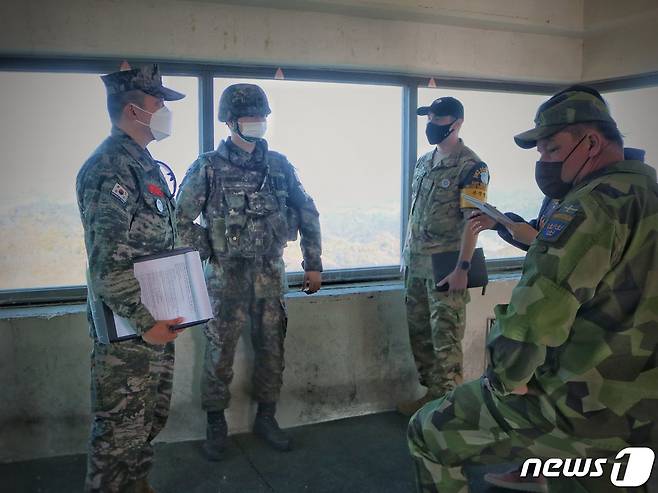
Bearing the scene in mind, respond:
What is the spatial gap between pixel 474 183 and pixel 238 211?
1.31 meters

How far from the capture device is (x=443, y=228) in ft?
10.8

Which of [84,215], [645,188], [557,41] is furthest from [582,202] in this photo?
[557,41]

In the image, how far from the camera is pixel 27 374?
296cm

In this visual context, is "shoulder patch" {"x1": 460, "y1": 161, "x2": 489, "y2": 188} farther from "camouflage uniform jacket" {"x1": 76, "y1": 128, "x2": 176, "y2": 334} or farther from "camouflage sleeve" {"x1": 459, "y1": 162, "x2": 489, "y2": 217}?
"camouflage uniform jacket" {"x1": 76, "y1": 128, "x2": 176, "y2": 334}

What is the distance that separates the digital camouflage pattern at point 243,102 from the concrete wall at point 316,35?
1.30ft

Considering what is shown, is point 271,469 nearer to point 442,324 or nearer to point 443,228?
point 442,324

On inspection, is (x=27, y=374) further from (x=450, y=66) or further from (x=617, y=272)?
(x=450, y=66)

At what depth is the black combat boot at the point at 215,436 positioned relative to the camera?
119 inches

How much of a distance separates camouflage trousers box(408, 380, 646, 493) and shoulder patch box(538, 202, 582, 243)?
0.52 metres

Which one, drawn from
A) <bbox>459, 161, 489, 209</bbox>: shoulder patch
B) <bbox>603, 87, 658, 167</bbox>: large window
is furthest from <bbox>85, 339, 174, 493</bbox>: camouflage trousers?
<bbox>603, 87, 658, 167</bbox>: large window

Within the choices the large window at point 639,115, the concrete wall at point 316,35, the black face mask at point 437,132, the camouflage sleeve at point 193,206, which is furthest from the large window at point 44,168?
the large window at point 639,115

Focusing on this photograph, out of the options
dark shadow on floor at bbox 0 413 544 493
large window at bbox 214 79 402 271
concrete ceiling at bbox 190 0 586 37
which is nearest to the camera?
dark shadow on floor at bbox 0 413 544 493

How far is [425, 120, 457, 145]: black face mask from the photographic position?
3.26 meters

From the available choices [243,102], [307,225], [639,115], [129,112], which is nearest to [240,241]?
[307,225]
